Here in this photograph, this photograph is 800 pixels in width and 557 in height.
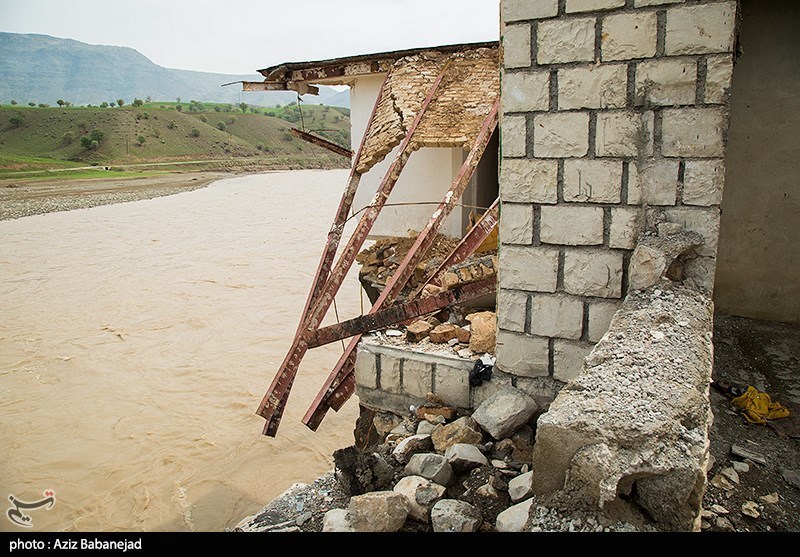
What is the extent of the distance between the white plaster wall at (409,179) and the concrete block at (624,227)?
519cm

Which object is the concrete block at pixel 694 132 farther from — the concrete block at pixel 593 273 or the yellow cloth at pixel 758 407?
the yellow cloth at pixel 758 407

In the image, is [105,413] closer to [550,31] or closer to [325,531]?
[325,531]

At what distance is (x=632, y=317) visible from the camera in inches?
88.4

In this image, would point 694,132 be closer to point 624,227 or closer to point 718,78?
point 718,78

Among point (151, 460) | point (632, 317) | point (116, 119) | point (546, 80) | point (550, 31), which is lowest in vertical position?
point (151, 460)

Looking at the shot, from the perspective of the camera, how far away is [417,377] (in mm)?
3477

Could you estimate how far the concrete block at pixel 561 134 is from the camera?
2670 mm

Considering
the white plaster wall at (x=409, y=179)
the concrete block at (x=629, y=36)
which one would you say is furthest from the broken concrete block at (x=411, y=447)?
the white plaster wall at (x=409, y=179)

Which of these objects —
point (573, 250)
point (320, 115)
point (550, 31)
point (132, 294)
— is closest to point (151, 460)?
point (573, 250)

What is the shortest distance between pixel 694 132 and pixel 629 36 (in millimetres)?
517

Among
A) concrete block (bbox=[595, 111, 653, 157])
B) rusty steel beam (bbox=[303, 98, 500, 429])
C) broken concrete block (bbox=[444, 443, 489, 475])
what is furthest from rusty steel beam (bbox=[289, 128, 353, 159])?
broken concrete block (bbox=[444, 443, 489, 475])

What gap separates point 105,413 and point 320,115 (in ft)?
284

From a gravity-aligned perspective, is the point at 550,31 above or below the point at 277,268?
above

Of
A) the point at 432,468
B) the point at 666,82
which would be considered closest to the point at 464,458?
the point at 432,468
